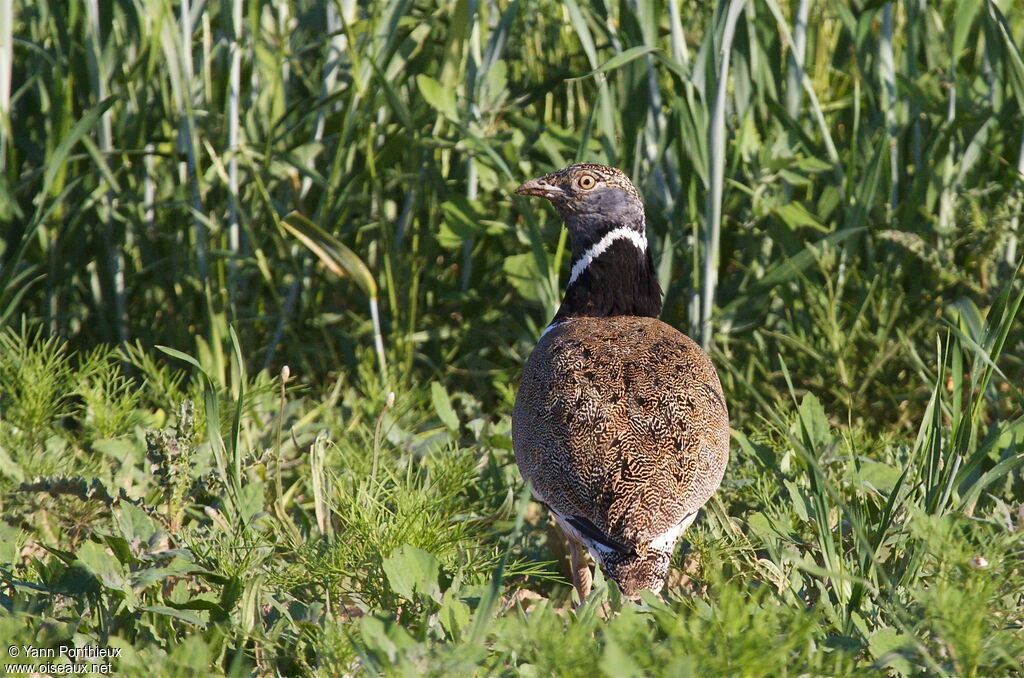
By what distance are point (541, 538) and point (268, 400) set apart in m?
1.36

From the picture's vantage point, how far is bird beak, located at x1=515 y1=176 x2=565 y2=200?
14.1 ft

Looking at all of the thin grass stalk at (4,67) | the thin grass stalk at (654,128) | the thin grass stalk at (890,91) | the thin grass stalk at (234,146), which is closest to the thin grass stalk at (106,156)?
the thin grass stalk at (4,67)

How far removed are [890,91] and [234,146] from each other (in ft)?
9.28

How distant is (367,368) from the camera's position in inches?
190

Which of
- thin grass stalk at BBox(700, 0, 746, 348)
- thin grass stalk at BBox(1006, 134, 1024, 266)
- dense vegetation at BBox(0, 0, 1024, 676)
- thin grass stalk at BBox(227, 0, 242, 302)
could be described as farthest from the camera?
thin grass stalk at BBox(227, 0, 242, 302)

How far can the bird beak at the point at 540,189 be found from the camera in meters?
4.30

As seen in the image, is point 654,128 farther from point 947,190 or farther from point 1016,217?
point 1016,217

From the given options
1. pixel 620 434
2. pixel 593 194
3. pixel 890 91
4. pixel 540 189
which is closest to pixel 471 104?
pixel 540 189

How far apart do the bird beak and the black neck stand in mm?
306

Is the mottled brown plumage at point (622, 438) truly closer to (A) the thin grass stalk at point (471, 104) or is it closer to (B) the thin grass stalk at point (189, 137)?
(A) the thin grass stalk at point (471, 104)

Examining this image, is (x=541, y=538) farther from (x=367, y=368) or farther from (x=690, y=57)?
(x=690, y=57)

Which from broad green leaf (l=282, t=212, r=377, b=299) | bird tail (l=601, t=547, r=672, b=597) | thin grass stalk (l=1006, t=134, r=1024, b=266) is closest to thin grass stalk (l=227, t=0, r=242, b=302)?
broad green leaf (l=282, t=212, r=377, b=299)

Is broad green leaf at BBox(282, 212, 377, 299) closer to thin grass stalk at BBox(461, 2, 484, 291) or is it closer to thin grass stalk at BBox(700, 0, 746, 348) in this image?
thin grass stalk at BBox(461, 2, 484, 291)

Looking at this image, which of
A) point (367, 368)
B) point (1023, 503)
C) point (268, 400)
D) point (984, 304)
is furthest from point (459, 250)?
point (1023, 503)
